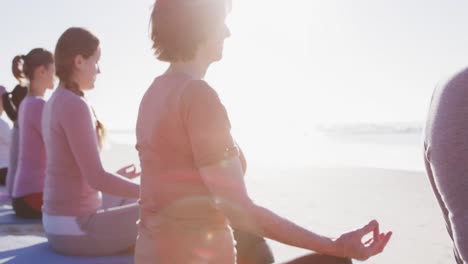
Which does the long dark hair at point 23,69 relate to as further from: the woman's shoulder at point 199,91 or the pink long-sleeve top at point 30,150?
the woman's shoulder at point 199,91

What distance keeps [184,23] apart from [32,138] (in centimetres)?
318

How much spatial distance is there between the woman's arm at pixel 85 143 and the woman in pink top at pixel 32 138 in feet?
5.04

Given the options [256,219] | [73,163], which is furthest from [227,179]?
[73,163]

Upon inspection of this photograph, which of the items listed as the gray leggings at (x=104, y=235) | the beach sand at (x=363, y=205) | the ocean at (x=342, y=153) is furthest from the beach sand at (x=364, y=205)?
the ocean at (x=342, y=153)

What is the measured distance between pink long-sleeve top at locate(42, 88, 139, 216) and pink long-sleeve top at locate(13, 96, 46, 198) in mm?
1245

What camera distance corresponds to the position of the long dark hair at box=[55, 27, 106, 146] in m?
3.34

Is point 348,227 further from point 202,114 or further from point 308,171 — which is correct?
point 308,171

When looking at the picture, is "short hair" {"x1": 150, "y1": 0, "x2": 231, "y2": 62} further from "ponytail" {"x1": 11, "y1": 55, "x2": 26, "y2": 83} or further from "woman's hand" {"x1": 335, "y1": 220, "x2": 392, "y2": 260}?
"ponytail" {"x1": 11, "y1": 55, "x2": 26, "y2": 83}

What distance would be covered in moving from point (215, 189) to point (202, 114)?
0.25 m

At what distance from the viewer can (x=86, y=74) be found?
11.4ft

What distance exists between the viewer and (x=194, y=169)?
1800 mm

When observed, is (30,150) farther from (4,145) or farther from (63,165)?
(4,145)

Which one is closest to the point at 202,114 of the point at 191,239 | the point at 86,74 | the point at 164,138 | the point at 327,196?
the point at 164,138

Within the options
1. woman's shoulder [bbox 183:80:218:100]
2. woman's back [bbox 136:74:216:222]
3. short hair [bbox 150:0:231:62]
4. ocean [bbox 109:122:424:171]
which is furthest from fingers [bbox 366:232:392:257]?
ocean [bbox 109:122:424:171]
